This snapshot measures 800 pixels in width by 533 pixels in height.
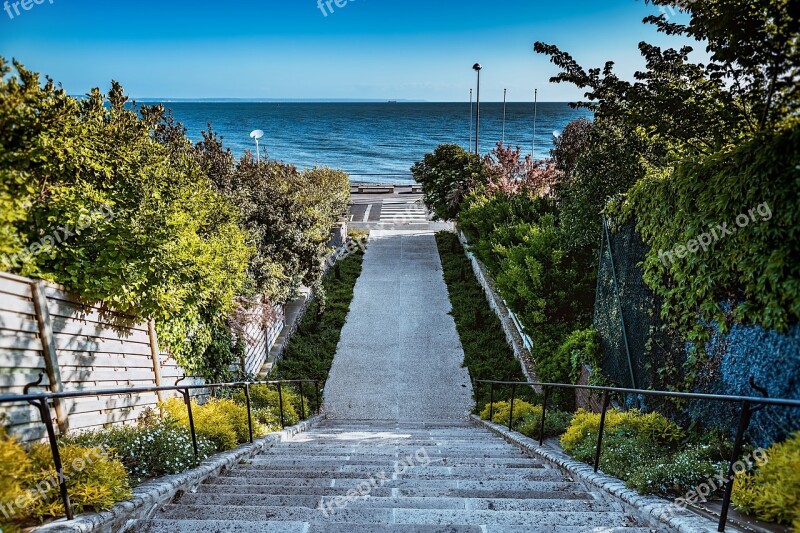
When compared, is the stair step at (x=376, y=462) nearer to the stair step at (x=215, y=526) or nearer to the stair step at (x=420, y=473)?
the stair step at (x=420, y=473)

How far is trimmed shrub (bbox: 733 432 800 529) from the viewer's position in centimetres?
265

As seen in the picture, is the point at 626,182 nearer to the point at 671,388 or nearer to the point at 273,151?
the point at 671,388

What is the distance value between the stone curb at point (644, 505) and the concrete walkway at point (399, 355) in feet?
16.1

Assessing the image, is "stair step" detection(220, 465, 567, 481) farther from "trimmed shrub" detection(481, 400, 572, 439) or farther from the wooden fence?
the wooden fence

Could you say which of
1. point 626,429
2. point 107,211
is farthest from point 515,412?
point 107,211

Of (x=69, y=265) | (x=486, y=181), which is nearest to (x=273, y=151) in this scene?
(x=486, y=181)

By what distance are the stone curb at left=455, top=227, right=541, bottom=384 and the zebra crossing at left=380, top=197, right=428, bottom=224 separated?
10726 millimetres

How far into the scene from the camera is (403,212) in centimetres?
3150

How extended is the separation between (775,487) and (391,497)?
2530mm

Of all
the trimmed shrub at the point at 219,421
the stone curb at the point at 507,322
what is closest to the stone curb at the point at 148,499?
the trimmed shrub at the point at 219,421

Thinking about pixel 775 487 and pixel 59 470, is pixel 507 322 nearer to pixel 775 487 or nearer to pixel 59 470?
pixel 775 487

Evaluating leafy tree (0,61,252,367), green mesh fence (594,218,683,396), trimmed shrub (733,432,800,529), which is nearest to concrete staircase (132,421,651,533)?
trimmed shrub (733,432,800,529)

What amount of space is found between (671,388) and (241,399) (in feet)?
19.8

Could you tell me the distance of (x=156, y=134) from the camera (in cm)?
1016
